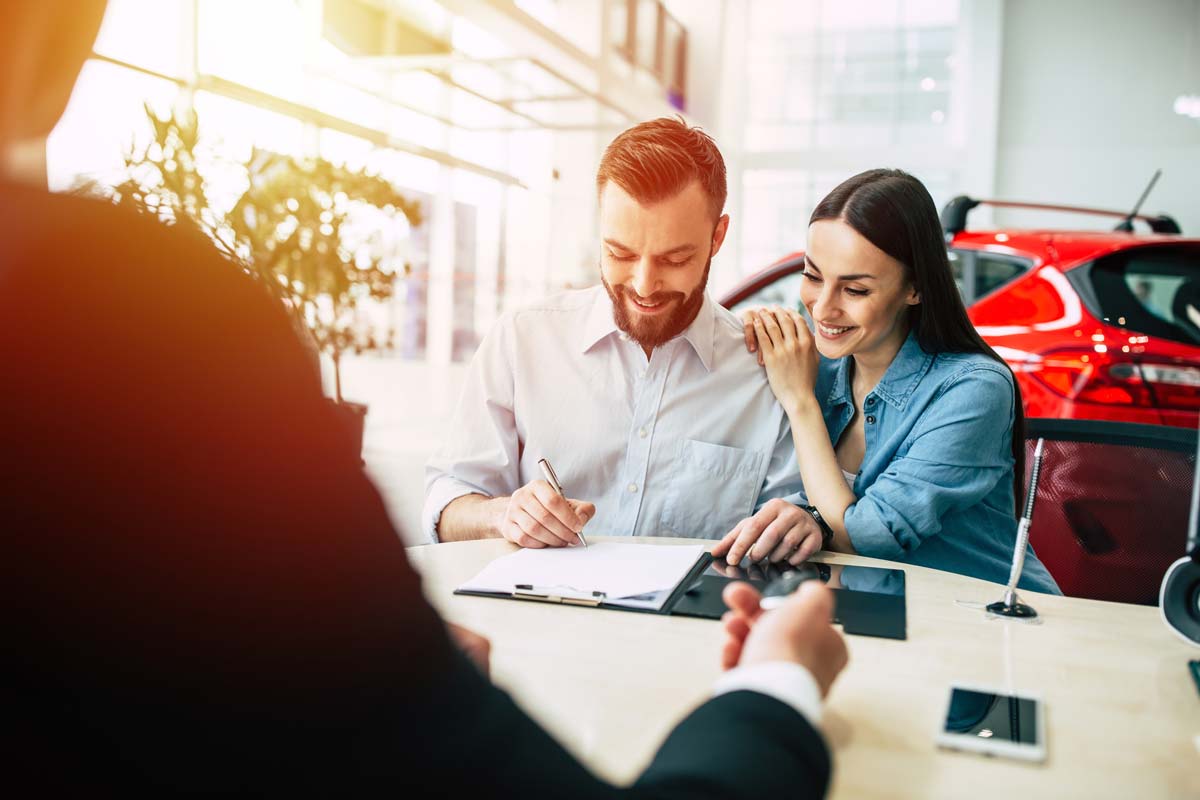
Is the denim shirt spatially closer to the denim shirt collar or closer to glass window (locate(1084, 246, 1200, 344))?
the denim shirt collar

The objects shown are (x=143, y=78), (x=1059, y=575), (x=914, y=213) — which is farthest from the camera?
(x=143, y=78)

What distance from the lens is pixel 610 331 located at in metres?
1.99

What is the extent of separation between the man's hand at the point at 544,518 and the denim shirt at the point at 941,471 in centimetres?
47

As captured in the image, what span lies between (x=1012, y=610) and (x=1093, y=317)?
1.75m

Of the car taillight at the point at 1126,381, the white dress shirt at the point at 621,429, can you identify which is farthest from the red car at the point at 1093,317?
the white dress shirt at the point at 621,429

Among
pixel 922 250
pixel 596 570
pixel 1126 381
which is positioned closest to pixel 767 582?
pixel 596 570

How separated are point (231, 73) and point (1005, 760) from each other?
433 cm

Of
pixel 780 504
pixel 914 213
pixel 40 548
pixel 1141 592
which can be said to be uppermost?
pixel 914 213

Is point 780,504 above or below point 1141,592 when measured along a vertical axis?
above

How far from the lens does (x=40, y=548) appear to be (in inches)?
14.5

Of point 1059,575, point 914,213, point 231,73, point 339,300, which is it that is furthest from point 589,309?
point 231,73

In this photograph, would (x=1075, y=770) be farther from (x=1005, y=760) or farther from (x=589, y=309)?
(x=589, y=309)

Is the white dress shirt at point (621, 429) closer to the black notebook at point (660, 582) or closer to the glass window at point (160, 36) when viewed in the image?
the black notebook at point (660, 582)

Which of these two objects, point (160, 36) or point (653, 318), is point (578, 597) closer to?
point (653, 318)
